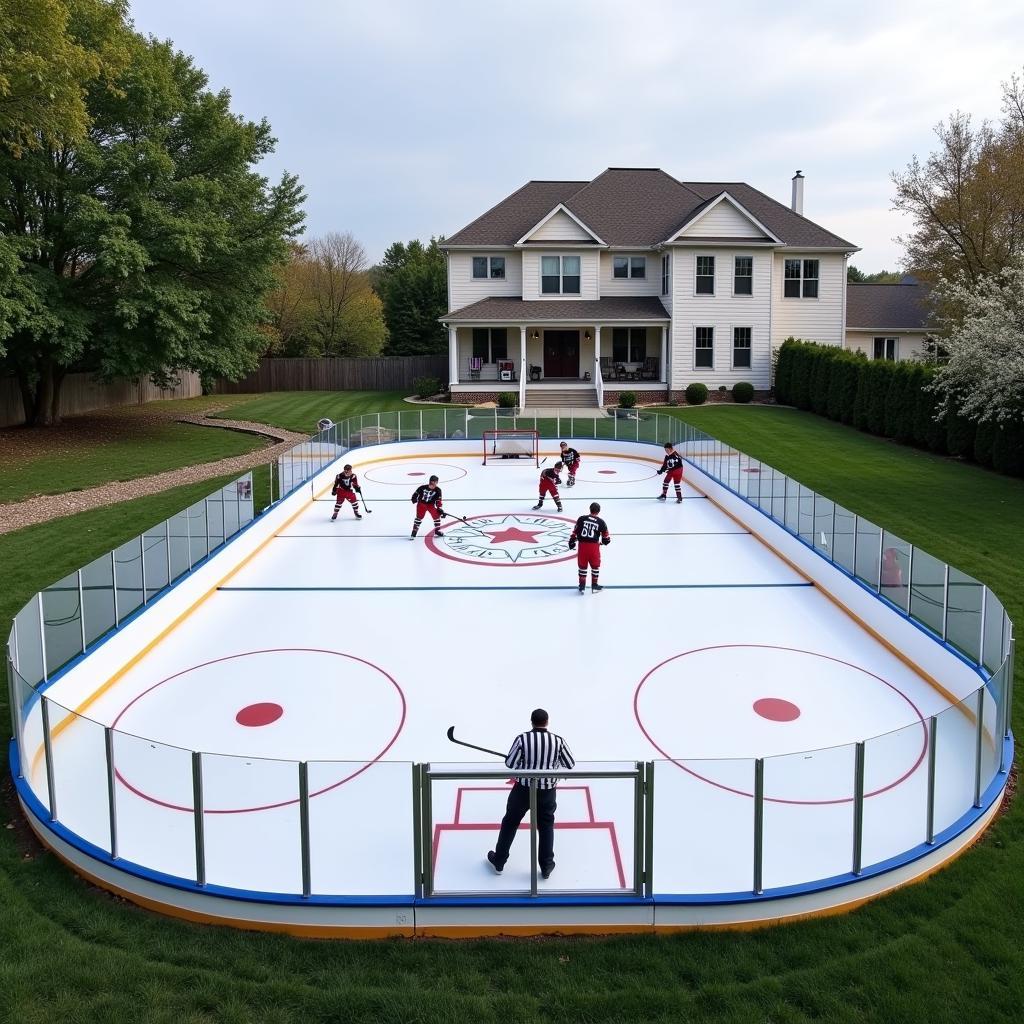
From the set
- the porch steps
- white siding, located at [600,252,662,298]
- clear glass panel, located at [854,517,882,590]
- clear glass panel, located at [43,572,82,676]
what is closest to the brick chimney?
white siding, located at [600,252,662,298]

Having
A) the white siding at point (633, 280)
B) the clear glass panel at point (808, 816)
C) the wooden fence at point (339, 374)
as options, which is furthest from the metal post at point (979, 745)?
the wooden fence at point (339, 374)

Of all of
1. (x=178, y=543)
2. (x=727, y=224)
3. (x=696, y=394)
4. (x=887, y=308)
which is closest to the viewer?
(x=178, y=543)

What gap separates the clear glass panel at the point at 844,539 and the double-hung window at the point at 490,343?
3047 cm

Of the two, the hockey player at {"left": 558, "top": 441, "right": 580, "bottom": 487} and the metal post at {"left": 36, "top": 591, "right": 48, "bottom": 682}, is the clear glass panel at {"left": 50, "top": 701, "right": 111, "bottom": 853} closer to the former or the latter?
the metal post at {"left": 36, "top": 591, "right": 48, "bottom": 682}

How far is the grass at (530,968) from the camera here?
19.2 feet

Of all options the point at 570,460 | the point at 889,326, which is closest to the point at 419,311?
the point at 889,326

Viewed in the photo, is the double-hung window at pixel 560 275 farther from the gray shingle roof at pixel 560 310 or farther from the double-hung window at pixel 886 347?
the double-hung window at pixel 886 347

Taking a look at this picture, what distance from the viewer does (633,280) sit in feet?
143

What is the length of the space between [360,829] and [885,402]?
28.8 meters

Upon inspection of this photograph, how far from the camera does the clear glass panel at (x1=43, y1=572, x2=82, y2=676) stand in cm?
1030

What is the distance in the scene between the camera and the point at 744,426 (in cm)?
3462

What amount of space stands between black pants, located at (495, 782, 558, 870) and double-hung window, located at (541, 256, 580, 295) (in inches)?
1481

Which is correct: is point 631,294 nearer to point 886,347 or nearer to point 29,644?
point 886,347

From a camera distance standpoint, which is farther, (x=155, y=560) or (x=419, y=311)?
(x=419, y=311)
